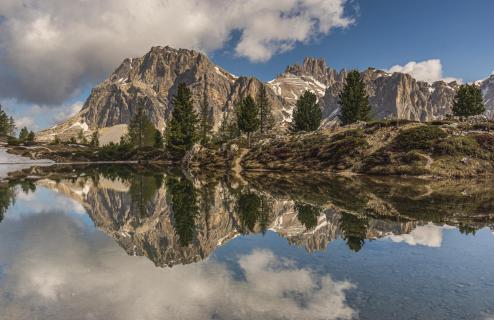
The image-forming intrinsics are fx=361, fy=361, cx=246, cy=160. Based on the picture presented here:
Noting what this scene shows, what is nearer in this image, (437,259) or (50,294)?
(50,294)

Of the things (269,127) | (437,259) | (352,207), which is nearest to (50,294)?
(437,259)

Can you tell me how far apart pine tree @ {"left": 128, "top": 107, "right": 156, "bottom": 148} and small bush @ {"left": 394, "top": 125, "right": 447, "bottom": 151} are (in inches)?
4075

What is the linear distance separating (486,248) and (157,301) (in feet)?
41.1

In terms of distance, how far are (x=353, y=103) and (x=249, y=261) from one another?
8930cm

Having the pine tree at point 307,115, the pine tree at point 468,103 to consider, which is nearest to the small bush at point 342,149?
the pine tree at point 307,115

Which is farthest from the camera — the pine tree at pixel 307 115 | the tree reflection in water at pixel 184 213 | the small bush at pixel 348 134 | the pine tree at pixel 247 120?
the pine tree at pixel 307 115

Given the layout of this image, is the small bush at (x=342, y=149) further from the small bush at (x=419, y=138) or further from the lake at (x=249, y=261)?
the lake at (x=249, y=261)

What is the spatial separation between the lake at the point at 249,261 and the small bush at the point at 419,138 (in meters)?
30.7

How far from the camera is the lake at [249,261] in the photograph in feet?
27.6

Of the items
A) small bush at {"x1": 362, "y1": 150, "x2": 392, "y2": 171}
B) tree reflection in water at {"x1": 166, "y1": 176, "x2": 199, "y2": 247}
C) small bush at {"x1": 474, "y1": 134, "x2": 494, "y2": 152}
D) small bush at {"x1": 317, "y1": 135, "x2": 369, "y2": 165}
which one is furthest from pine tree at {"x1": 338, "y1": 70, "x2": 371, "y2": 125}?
tree reflection in water at {"x1": 166, "y1": 176, "x2": 199, "y2": 247}

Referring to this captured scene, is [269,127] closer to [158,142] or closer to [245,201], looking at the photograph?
[158,142]

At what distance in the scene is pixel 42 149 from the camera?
121062mm

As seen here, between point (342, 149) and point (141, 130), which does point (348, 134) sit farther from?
point (141, 130)

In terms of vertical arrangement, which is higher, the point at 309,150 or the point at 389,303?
the point at 309,150
